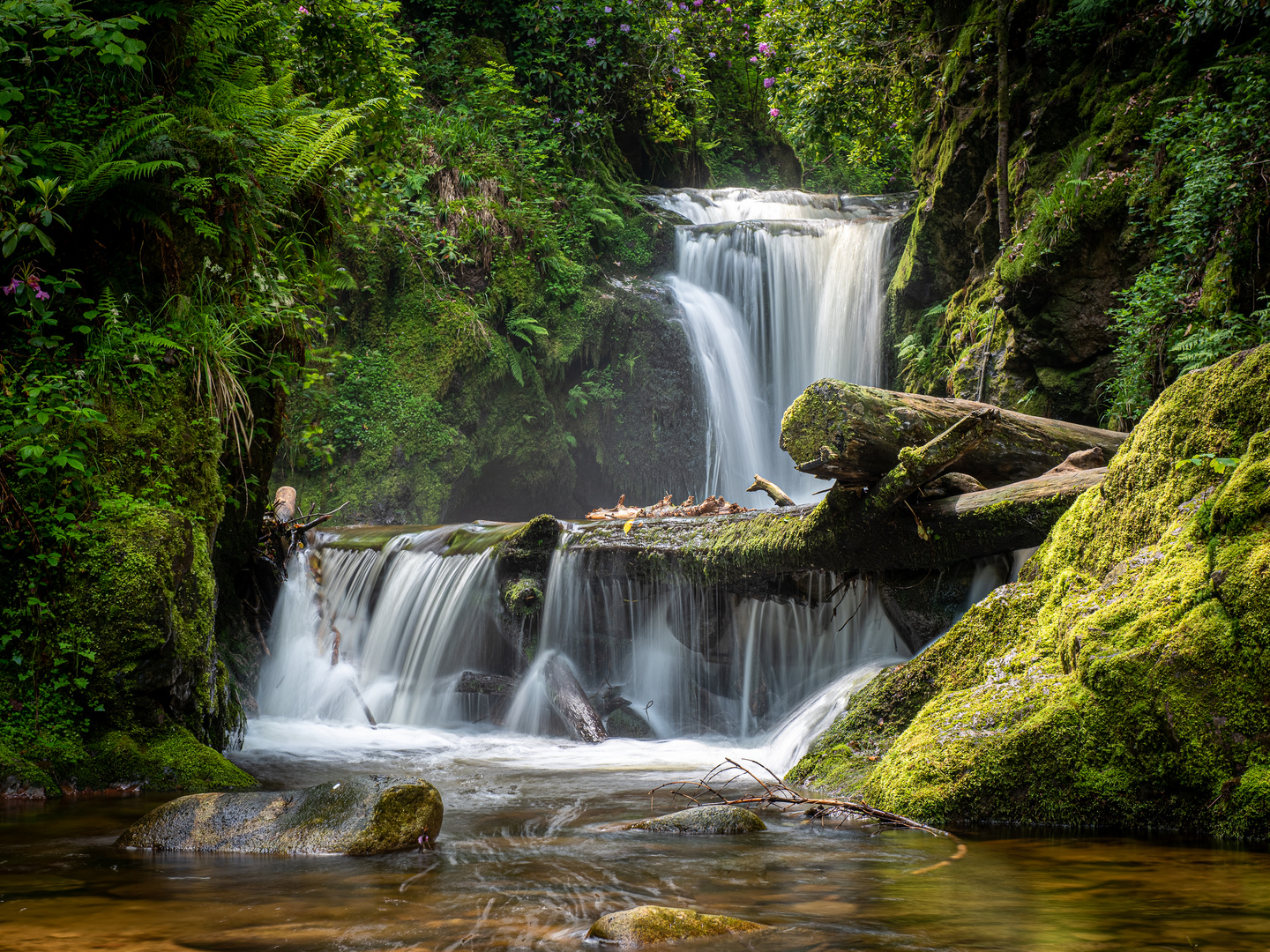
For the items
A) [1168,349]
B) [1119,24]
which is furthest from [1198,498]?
[1119,24]

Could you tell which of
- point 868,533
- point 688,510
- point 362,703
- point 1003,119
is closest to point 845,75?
point 1003,119

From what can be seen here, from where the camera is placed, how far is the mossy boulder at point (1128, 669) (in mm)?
3299

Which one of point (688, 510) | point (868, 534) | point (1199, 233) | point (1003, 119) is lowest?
point (868, 534)

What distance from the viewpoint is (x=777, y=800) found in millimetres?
4289

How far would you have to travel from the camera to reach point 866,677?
20.6 ft

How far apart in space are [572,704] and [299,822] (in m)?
4.28

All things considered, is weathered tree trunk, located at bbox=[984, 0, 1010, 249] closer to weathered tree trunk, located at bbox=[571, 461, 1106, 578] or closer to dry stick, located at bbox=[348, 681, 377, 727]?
weathered tree trunk, located at bbox=[571, 461, 1106, 578]

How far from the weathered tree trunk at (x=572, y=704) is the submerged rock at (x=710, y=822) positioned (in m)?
3.58

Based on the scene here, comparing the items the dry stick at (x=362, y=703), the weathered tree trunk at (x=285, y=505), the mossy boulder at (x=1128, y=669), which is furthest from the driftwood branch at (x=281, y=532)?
the mossy boulder at (x=1128, y=669)

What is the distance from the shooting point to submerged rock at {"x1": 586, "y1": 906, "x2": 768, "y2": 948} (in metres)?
2.44

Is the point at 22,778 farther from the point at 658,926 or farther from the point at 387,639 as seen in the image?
the point at 387,639

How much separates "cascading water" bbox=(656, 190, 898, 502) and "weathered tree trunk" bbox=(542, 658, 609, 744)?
658 cm

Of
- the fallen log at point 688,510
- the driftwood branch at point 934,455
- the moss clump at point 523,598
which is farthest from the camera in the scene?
the fallen log at point 688,510

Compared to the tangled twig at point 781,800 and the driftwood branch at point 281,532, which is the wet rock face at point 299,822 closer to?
the tangled twig at point 781,800
